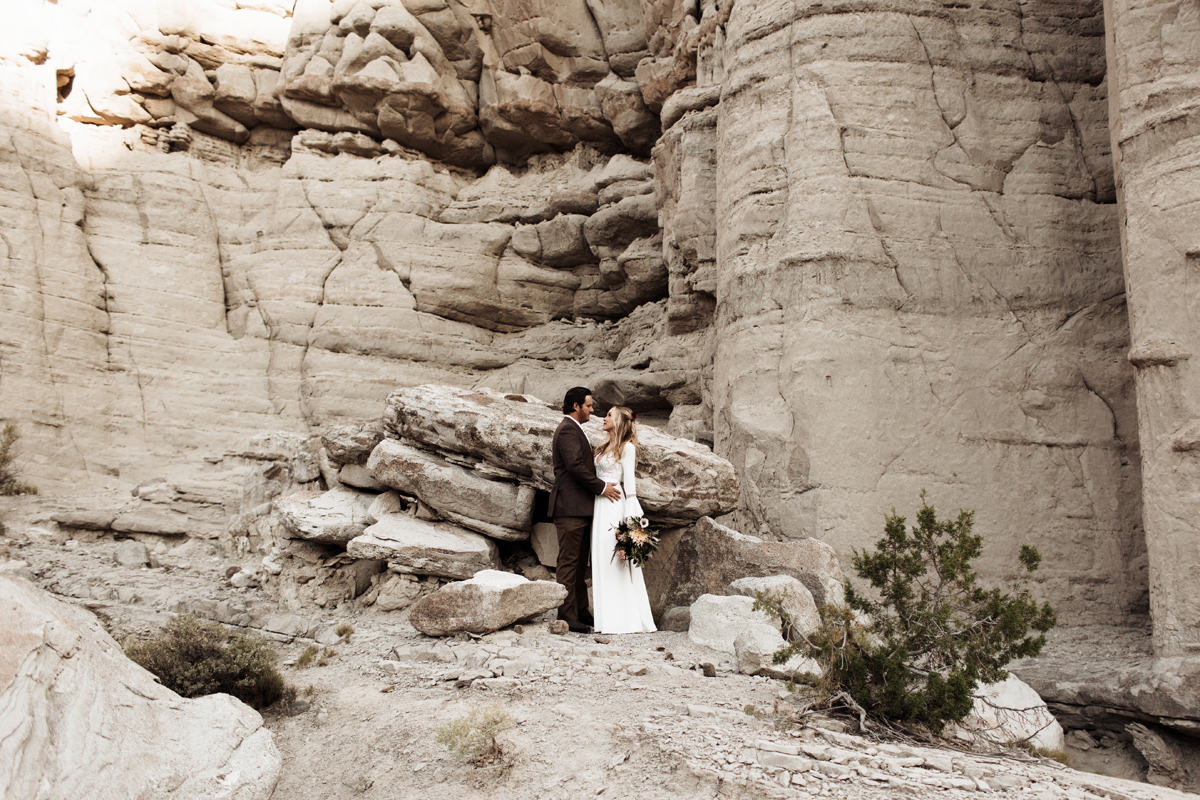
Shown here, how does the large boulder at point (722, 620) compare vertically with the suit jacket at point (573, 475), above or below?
below

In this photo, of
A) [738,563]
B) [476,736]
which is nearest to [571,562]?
[738,563]

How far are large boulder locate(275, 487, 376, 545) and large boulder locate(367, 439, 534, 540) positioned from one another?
0.57 m

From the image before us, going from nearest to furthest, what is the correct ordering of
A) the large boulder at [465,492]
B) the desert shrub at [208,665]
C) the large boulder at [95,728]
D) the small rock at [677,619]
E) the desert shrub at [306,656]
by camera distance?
the large boulder at [95,728], the desert shrub at [208,665], the desert shrub at [306,656], the small rock at [677,619], the large boulder at [465,492]

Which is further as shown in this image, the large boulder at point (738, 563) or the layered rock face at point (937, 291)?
the layered rock face at point (937, 291)

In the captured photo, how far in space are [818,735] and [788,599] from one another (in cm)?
205

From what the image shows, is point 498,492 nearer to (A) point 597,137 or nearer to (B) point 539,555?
(B) point 539,555

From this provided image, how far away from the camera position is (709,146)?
12953 mm

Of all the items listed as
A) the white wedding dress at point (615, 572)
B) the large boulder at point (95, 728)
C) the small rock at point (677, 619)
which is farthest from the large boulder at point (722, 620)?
the large boulder at point (95, 728)

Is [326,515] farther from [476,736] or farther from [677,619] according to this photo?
[476,736]

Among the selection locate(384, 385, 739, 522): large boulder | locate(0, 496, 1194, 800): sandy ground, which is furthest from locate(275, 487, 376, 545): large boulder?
locate(0, 496, 1194, 800): sandy ground

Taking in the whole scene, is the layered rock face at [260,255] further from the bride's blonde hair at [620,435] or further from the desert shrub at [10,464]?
the bride's blonde hair at [620,435]

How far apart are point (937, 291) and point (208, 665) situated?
28.5 feet

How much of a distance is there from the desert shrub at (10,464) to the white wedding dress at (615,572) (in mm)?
9667

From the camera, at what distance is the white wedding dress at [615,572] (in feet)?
22.9
